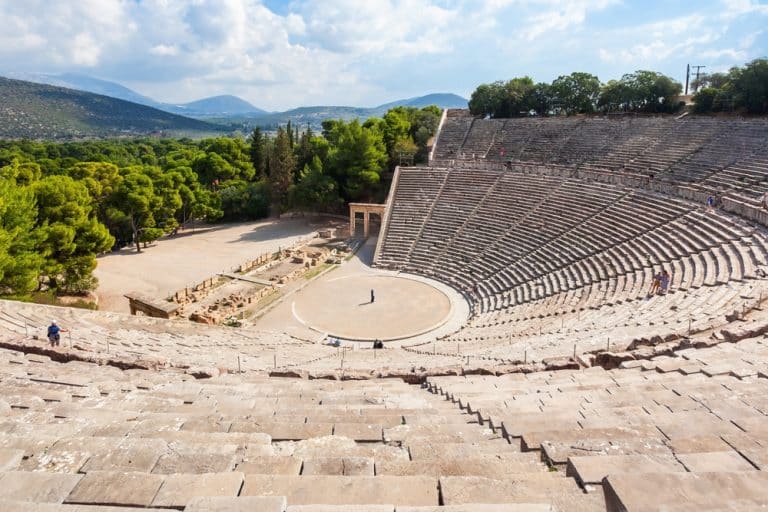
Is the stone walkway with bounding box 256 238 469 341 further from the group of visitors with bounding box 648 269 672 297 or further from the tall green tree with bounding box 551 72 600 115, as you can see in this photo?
the tall green tree with bounding box 551 72 600 115

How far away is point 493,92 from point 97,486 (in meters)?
46.9

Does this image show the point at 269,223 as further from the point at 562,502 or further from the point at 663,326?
the point at 562,502

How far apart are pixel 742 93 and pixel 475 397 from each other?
1437 inches

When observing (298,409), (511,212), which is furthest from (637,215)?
(298,409)

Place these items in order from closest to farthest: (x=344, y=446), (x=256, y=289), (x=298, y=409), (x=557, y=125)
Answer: (x=344, y=446) < (x=298, y=409) < (x=256, y=289) < (x=557, y=125)

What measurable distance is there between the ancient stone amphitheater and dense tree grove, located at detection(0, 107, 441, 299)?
24.1 feet

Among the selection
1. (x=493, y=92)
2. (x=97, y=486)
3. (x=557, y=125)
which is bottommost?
(x=97, y=486)

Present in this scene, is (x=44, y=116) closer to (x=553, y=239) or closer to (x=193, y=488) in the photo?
(x=553, y=239)

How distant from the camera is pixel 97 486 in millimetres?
3604

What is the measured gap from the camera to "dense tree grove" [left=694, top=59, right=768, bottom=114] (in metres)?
31.7

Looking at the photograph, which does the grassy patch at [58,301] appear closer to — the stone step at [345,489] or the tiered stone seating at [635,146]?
the stone step at [345,489]

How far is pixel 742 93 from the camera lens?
107 ft

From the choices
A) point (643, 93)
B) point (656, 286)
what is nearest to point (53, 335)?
point (656, 286)

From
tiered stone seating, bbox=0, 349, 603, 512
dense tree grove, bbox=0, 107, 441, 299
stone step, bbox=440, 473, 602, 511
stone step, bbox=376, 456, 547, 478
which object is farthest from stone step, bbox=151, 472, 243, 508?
dense tree grove, bbox=0, 107, 441, 299
